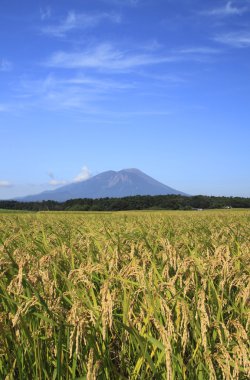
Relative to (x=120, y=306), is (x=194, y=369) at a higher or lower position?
lower

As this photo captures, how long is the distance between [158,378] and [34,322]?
1.03 meters

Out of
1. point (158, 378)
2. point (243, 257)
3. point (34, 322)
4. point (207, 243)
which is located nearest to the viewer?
point (158, 378)

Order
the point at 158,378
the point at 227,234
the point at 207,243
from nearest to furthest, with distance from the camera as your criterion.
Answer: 1. the point at 158,378
2. the point at 207,243
3. the point at 227,234

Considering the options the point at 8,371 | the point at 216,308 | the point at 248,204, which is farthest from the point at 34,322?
the point at 248,204

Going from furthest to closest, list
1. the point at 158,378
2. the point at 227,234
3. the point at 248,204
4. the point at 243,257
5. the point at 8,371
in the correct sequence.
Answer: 1. the point at 248,204
2. the point at 227,234
3. the point at 243,257
4. the point at 8,371
5. the point at 158,378

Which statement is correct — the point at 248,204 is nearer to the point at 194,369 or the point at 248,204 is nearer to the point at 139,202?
the point at 139,202

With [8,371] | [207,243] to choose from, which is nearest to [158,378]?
[8,371]

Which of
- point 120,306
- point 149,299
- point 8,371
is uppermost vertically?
point 149,299

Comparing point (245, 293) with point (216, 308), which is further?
point (216, 308)

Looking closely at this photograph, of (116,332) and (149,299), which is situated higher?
(149,299)

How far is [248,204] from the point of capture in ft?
372

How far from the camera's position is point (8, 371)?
296cm

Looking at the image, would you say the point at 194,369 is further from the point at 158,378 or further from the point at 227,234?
the point at 227,234

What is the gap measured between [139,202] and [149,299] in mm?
115825
